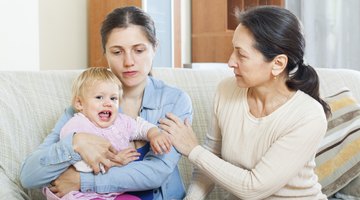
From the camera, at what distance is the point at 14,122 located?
6.00ft

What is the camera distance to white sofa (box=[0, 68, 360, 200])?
5.80 ft

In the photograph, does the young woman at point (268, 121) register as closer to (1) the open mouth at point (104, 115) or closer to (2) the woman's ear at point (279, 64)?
(2) the woman's ear at point (279, 64)

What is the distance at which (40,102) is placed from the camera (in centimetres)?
194

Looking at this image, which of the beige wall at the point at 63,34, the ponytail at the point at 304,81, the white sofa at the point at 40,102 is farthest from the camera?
the beige wall at the point at 63,34

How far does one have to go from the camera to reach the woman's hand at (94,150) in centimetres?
148

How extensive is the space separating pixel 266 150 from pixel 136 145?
0.45 metres

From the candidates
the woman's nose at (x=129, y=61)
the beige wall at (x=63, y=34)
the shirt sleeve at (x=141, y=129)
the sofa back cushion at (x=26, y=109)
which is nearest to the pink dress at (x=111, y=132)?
the shirt sleeve at (x=141, y=129)

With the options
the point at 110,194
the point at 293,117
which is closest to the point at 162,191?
the point at 110,194

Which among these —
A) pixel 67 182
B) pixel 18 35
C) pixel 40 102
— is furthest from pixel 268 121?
pixel 18 35

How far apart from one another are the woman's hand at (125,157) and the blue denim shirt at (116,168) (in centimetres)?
2

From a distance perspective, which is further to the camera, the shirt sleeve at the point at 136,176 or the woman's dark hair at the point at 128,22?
the woman's dark hair at the point at 128,22

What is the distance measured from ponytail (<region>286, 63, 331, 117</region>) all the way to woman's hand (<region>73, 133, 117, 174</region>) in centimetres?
59

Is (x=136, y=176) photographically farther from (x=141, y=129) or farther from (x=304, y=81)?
(x=304, y=81)

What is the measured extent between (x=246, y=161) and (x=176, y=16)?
2310 mm
